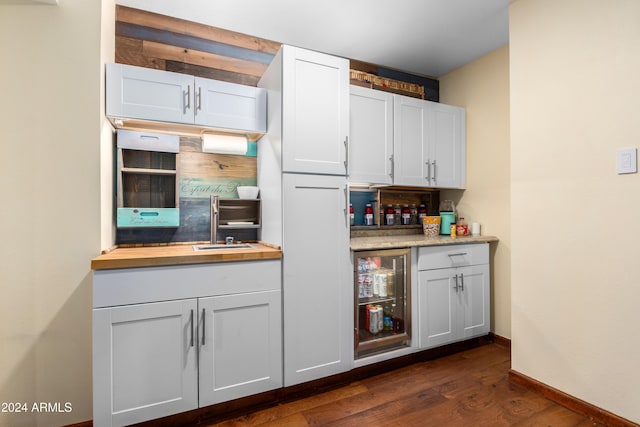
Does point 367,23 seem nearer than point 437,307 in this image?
Yes

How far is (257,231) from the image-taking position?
8.30 feet

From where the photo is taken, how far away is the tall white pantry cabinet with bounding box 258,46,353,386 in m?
2.00

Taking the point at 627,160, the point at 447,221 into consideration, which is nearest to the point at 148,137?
the point at 447,221

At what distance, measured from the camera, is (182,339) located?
171 centimetres

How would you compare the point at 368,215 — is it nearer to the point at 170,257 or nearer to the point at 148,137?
the point at 170,257

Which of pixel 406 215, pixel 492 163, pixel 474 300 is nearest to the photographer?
pixel 474 300

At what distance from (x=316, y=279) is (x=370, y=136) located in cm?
128

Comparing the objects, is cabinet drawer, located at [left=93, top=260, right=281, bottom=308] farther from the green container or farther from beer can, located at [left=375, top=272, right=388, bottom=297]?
beer can, located at [left=375, top=272, right=388, bottom=297]

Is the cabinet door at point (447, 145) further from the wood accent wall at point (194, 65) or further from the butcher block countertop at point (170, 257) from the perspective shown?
the butcher block countertop at point (170, 257)

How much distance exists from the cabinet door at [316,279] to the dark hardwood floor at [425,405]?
0.19 meters

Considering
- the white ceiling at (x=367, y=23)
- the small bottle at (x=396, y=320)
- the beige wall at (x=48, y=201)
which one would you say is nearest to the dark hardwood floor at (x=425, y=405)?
the small bottle at (x=396, y=320)

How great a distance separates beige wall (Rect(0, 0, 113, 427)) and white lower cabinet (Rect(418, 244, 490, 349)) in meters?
2.25

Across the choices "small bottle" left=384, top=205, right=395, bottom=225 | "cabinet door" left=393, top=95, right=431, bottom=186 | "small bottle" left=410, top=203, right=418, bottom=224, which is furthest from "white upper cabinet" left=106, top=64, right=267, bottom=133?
"small bottle" left=410, top=203, right=418, bottom=224

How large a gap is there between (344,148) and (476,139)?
63.7 inches
